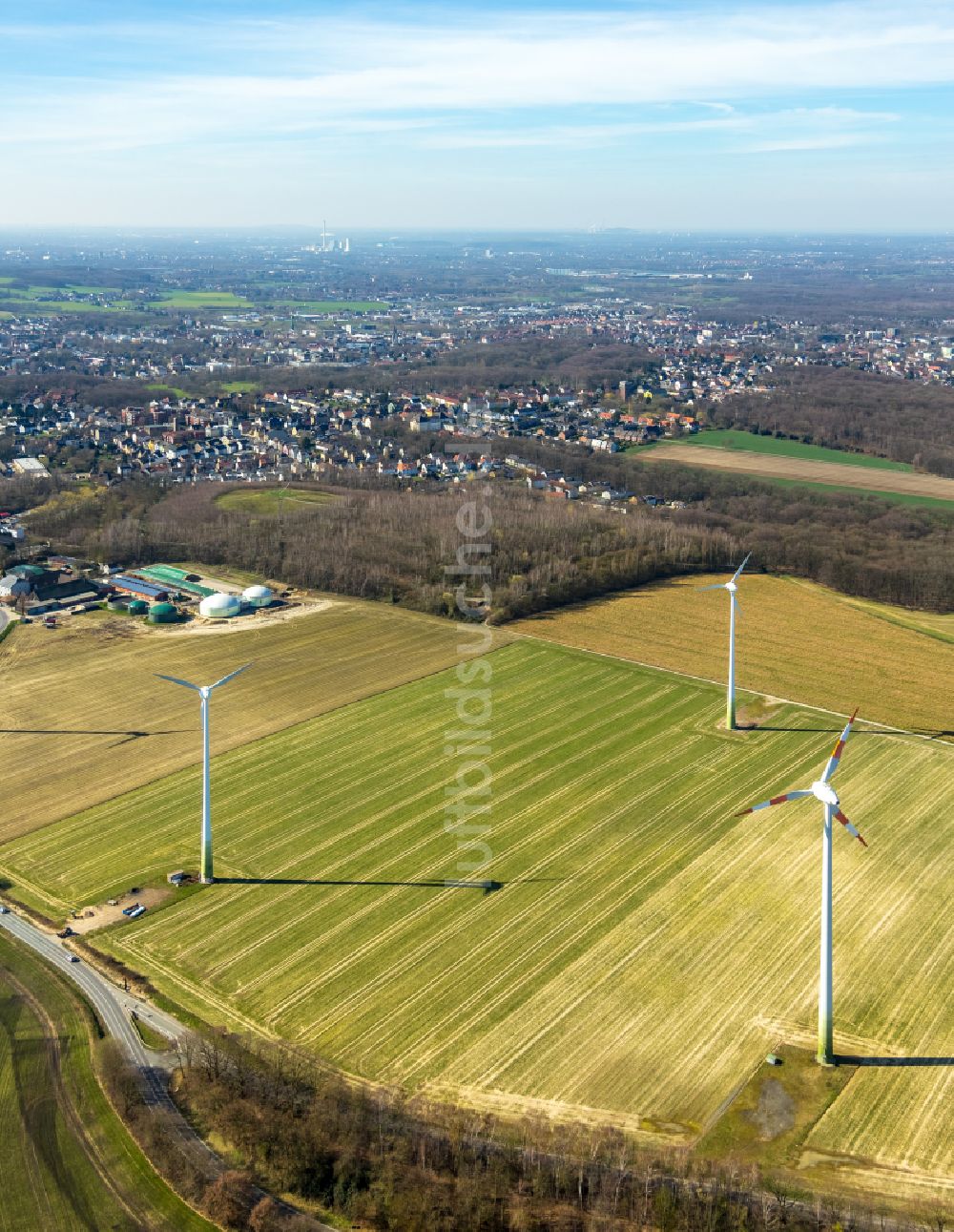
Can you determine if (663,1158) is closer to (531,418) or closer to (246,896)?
(246,896)

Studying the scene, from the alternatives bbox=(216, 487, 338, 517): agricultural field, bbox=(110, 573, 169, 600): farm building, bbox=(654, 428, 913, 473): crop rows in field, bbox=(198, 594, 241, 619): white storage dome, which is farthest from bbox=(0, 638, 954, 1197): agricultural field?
bbox=(654, 428, 913, 473): crop rows in field

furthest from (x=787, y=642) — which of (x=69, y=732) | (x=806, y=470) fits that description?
(x=806, y=470)

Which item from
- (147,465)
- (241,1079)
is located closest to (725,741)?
(241,1079)

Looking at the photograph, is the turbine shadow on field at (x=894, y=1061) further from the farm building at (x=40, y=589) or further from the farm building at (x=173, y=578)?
the farm building at (x=40, y=589)

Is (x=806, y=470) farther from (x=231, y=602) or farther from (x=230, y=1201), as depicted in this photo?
(x=230, y=1201)

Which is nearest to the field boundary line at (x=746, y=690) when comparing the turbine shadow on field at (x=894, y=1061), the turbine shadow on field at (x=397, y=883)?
the turbine shadow on field at (x=397, y=883)

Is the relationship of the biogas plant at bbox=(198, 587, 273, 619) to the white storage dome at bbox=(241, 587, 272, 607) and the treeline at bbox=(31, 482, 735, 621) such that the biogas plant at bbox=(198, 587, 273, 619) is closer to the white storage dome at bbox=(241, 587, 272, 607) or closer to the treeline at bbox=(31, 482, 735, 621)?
the white storage dome at bbox=(241, 587, 272, 607)
